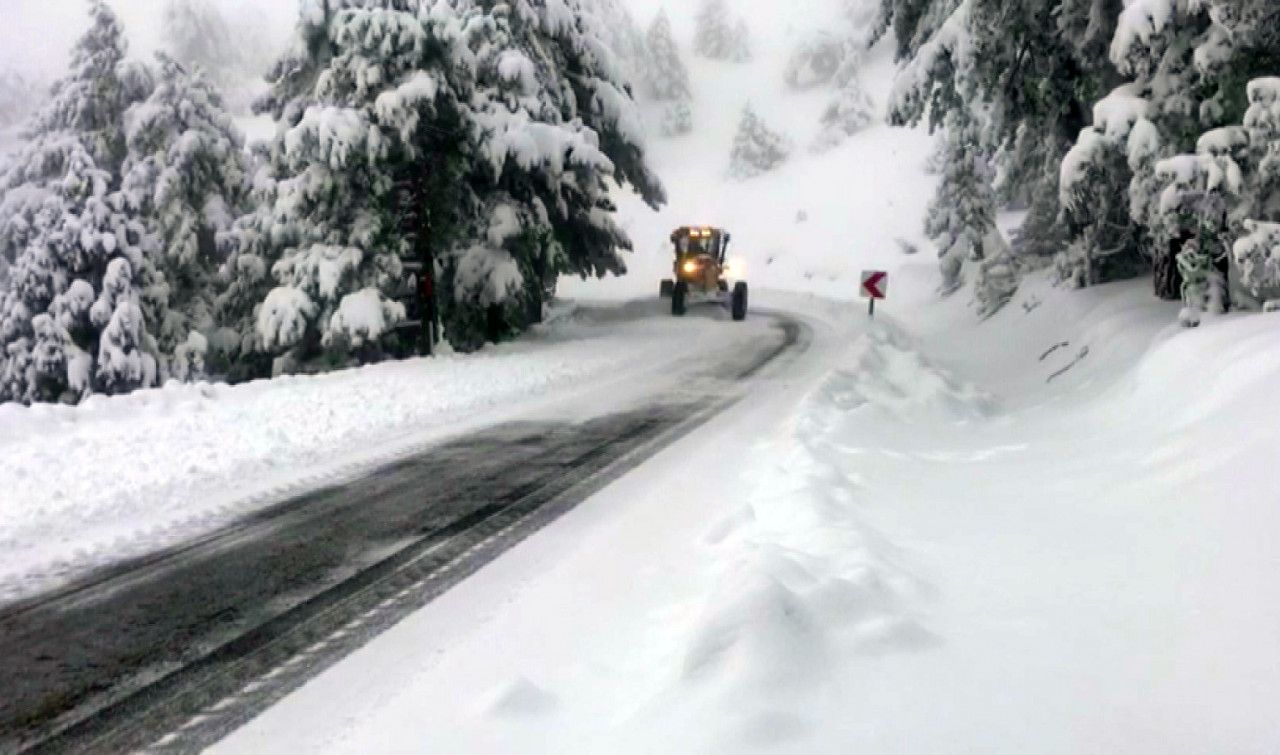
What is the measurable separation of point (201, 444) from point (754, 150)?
64392 mm

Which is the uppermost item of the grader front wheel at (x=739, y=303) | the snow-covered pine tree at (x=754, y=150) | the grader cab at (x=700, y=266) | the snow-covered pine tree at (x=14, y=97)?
→ the snow-covered pine tree at (x=14, y=97)

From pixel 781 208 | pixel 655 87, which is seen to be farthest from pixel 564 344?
pixel 655 87

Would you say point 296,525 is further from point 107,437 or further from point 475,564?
point 107,437

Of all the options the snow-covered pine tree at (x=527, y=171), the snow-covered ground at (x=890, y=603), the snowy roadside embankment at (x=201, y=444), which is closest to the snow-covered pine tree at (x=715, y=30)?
the snow-covered pine tree at (x=527, y=171)

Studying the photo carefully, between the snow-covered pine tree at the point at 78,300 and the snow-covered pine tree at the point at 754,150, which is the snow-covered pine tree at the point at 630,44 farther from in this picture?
the snow-covered pine tree at the point at 78,300

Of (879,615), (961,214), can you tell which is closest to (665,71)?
(961,214)

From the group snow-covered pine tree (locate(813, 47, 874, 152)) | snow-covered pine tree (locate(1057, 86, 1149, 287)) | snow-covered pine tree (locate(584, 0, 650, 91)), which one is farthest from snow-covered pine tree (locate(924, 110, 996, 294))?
snow-covered pine tree (locate(584, 0, 650, 91))

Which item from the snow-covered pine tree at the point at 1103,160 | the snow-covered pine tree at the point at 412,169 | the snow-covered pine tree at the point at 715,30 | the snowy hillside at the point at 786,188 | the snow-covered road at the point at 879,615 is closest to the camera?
the snow-covered road at the point at 879,615

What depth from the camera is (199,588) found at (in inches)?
195

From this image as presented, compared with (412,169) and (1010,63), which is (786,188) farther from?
(1010,63)

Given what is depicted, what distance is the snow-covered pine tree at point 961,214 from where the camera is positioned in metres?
30.6

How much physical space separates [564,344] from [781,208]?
45929mm

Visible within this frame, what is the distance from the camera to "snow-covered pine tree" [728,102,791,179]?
69.2 m

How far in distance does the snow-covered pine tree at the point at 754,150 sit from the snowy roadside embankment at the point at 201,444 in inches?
2228
